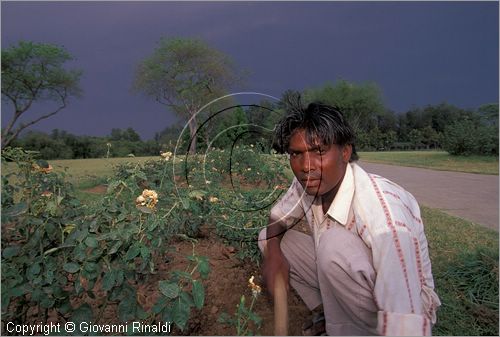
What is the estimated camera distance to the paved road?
5.02m

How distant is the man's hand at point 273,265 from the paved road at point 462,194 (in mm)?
3181

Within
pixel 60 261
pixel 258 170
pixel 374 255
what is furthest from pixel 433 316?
pixel 258 170

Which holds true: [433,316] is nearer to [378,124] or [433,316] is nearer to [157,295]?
[157,295]

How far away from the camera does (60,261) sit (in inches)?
Result: 59.7

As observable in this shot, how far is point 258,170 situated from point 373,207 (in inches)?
111

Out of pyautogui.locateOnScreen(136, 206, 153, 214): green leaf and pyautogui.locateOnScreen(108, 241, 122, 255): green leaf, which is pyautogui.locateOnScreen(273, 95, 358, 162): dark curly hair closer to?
pyautogui.locateOnScreen(136, 206, 153, 214): green leaf

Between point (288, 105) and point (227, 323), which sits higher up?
point (288, 105)

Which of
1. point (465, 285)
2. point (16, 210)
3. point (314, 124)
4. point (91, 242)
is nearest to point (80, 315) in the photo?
point (91, 242)

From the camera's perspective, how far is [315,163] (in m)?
1.54

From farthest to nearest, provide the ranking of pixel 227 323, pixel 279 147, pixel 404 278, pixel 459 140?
pixel 459 140
pixel 227 323
pixel 279 147
pixel 404 278

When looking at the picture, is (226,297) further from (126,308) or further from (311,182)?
(311,182)

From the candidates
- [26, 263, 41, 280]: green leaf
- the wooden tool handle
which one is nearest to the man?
the wooden tool handle

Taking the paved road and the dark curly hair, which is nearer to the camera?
the dark curly hair

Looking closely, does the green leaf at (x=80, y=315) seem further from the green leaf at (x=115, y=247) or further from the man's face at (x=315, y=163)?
the man's face at (x=315, y=163)
